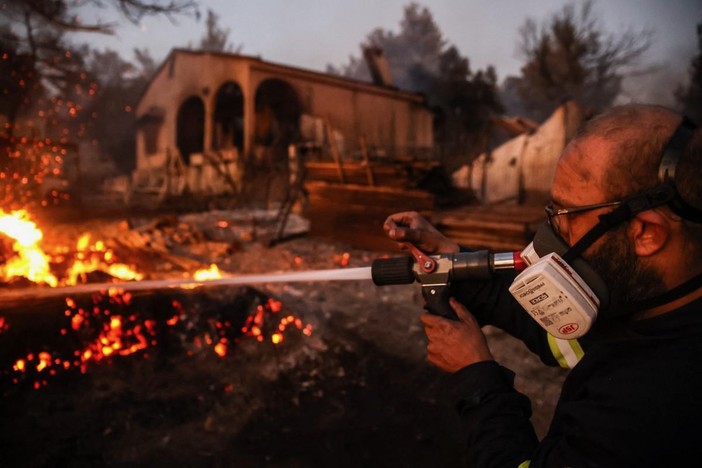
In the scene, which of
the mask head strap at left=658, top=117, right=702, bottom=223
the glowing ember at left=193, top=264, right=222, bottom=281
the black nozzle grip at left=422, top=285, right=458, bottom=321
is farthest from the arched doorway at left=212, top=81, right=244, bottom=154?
the mask head strap at left=658, top=117, right=702, bottom=223

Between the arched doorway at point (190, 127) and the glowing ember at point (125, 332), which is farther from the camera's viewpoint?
the arched doorway at point (190, 127)

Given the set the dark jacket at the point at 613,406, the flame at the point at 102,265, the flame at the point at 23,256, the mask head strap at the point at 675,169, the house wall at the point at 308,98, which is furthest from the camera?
the house wall at the point at 308,98

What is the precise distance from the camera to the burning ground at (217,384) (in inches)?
124

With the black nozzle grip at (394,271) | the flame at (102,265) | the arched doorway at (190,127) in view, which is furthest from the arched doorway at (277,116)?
the black nozzle grip at (394,271)

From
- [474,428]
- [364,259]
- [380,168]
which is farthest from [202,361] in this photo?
[380,168]

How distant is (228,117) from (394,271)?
25.7 m

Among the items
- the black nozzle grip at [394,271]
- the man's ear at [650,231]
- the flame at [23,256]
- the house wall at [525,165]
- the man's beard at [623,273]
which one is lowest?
the flame at [23,256]

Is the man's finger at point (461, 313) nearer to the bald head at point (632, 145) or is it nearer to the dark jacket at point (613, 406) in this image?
Result: the dark jacket at point (613, 406)

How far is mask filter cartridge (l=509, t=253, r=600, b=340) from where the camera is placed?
1514 mm

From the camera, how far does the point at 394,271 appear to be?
7.25ft

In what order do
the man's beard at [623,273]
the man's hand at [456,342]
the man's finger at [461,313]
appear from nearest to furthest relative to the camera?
the man's beard at [623,273]
the man's hand at [456,342]
the man's finger at [461,313]

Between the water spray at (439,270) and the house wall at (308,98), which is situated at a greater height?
the house wall at (308,98)

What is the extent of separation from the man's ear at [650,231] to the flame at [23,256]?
5.37 metres

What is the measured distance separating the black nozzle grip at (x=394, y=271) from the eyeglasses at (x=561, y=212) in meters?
0.72
